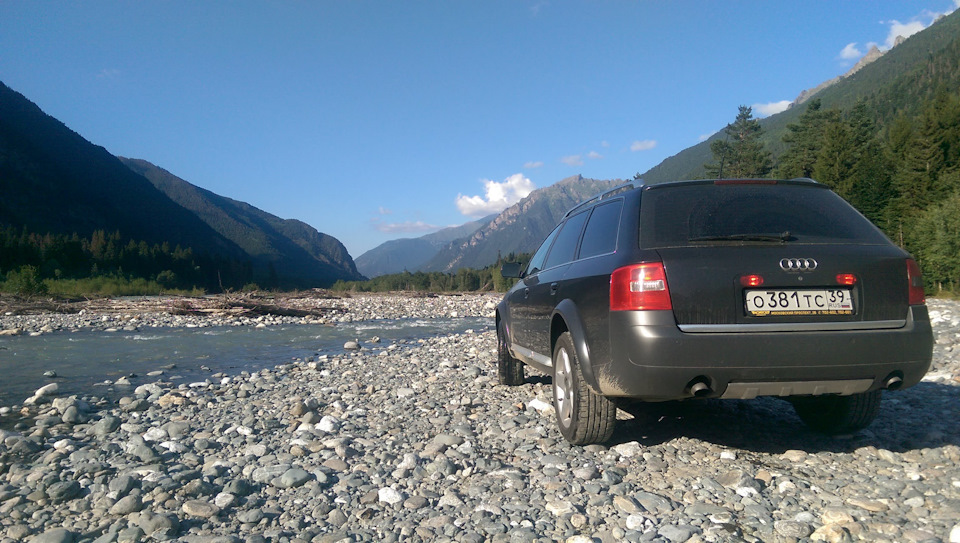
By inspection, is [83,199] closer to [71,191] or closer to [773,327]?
[71,191]

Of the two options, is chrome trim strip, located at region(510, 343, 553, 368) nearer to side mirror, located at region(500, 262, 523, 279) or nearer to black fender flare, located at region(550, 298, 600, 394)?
black fender flare, located at region(550, 298, 600, 394)

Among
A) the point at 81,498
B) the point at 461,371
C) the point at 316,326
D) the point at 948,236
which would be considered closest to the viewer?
the point at 81,498

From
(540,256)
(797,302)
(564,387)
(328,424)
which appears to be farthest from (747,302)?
(328,424)

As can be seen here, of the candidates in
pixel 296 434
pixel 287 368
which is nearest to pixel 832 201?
pixel 296 434

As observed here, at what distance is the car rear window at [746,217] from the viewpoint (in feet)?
11.0

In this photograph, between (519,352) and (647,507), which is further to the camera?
(519,352)

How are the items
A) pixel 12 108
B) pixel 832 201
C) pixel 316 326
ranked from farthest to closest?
1. pixel 12 108
2. pixel 316 326
3. pixel 832 201

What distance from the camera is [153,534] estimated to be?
2699 millimetres

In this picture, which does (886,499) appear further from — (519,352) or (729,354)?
(519,352)

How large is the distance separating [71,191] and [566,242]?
12772 cm

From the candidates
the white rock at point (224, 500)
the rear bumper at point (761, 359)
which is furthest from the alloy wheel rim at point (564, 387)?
the white rock at point (224, 500)

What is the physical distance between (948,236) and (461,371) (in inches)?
996

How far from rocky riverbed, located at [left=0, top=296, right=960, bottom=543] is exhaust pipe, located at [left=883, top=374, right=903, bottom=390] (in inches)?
21.7

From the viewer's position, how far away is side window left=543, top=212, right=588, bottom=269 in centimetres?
477
